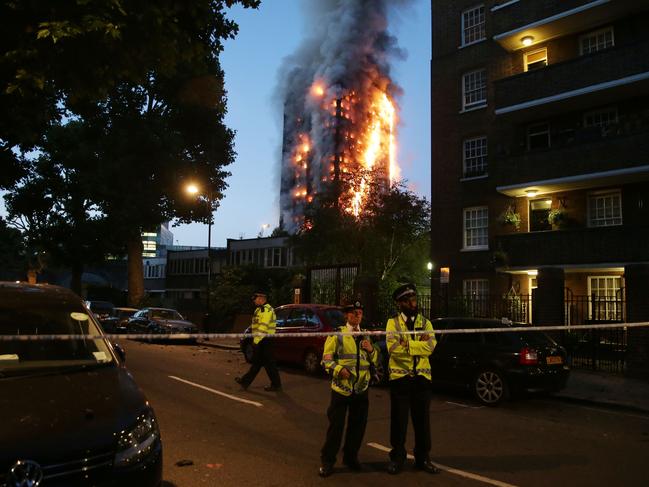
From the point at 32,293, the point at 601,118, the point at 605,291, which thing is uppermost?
the point at 601,118

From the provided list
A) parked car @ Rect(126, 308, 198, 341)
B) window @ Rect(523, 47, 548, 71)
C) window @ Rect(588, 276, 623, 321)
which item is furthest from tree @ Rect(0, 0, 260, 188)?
window @ Rect(523, 47, 548, 71)

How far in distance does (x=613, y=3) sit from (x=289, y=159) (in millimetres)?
75702

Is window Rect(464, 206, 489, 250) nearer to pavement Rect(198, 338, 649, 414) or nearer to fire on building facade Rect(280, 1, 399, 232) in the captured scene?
pavement Rect(198, 338, 649, 414)

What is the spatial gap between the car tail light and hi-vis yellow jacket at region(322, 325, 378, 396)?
496 cm

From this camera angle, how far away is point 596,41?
2116 centimetres

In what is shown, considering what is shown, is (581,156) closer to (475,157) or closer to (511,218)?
(511,218)

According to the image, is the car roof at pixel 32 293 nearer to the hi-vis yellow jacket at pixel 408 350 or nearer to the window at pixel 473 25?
the hi-vis yellow jacket at pixel 408 350

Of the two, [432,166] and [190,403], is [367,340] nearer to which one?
[190,403]

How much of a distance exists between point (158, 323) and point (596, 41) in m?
19.4

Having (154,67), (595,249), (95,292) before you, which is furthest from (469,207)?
Result: (95,292)

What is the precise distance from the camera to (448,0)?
25969mm

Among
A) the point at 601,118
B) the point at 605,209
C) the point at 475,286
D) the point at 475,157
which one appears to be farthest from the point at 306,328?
the point at 601,118

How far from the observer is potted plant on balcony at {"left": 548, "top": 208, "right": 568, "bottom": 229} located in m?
20.7

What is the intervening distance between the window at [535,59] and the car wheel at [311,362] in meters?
15.3
